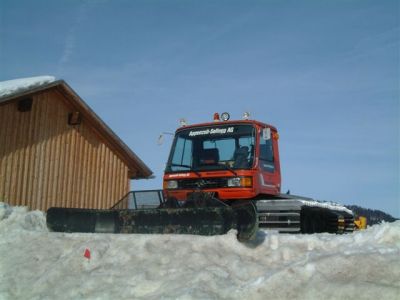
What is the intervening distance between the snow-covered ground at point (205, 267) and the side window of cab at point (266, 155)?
359cm

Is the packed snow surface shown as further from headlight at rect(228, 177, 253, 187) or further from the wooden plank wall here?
headlight at rect(228, 177, 253, 187)

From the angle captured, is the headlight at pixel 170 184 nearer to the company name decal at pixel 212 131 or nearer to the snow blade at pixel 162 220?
the company name decal at pixel 212 131

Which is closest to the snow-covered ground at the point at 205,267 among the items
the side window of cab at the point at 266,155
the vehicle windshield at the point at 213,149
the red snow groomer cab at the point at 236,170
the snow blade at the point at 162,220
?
the snow blade at the point at 162,220

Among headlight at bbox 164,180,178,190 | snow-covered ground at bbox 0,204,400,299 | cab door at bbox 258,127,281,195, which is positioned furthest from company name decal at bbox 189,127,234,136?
snow-covered ground at bbox 0,204,400,299

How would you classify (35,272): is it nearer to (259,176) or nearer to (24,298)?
(24,298)

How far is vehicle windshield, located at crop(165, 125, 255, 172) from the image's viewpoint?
10703mm

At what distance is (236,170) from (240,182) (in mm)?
286

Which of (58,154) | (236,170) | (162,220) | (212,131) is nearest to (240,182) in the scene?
(236,170)

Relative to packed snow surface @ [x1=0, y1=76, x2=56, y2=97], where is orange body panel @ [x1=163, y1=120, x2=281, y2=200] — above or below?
below

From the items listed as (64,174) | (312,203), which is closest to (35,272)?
(312,203)

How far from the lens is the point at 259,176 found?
10.6 meters

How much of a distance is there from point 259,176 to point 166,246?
148 inches

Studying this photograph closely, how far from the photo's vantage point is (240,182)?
10281 millimetres

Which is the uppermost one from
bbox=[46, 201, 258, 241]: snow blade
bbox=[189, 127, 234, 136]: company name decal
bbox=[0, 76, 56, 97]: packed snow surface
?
bbox=[0, 76, 56, 97]: packed snow surface
